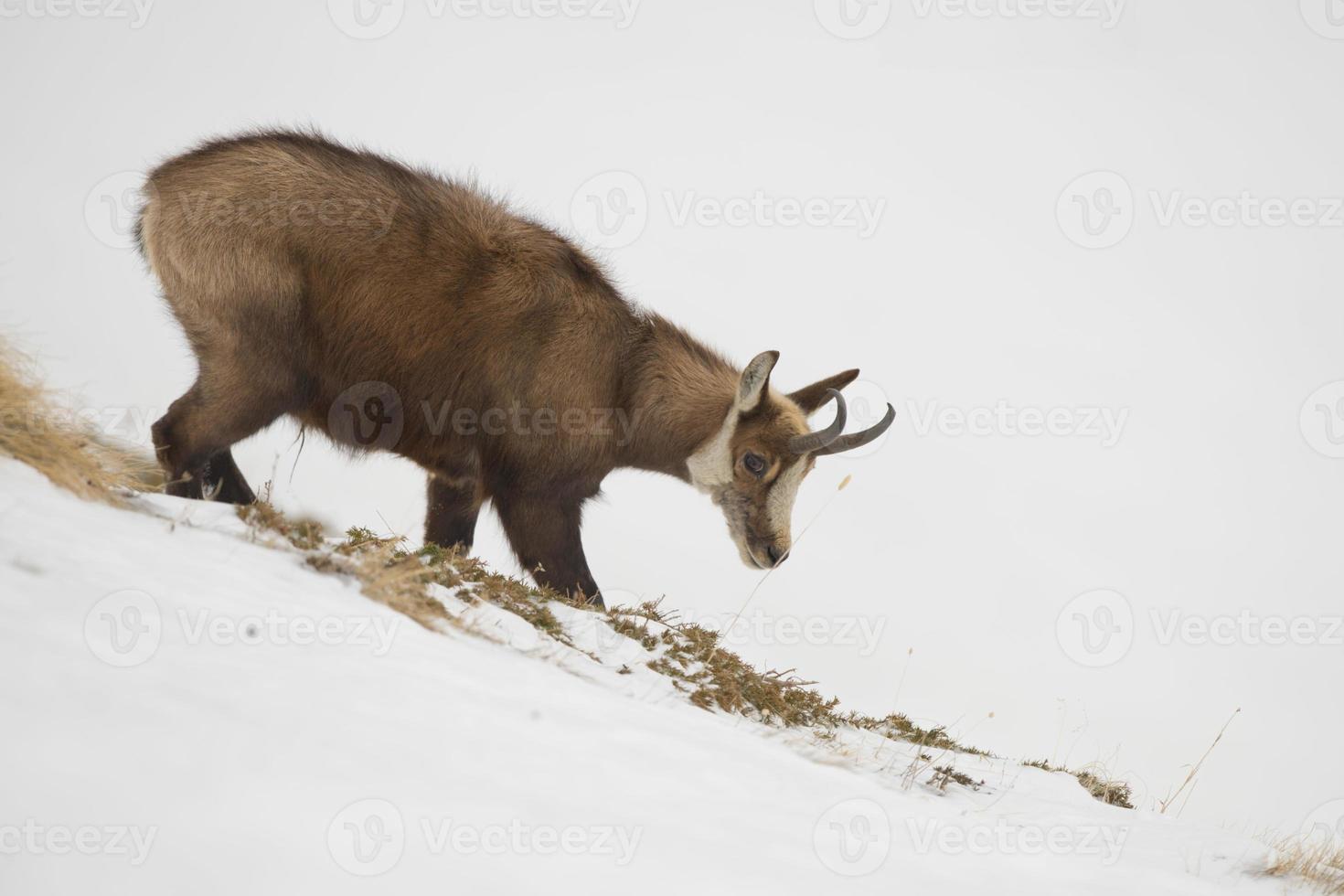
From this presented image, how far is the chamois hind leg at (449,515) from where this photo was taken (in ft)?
27.0

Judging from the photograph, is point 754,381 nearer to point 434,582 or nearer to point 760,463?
point 760,463

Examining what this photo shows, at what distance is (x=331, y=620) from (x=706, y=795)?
1417mm

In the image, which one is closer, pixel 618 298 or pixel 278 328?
pixel 278 328

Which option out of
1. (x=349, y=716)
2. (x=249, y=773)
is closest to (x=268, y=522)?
(x=349, y=716)

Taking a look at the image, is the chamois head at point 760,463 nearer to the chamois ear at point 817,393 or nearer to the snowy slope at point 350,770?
the chamois ear at point 817,393

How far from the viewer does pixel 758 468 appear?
8.02 metres

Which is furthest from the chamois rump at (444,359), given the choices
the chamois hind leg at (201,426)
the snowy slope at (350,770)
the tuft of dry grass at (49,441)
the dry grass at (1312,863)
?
the dry grass at (1312,863)

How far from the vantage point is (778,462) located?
26.1ft

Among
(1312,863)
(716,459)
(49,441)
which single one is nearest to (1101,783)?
(1312,863)

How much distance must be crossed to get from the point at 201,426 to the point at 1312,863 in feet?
22.0

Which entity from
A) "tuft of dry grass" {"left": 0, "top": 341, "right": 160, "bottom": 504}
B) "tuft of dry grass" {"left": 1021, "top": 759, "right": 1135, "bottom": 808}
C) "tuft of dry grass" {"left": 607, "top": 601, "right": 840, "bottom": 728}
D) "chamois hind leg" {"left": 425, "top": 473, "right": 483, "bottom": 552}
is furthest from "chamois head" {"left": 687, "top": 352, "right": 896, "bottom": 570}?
"tuft of dry grass" {"left": 0, "top": 341, "right": 160, "bottom": 504}

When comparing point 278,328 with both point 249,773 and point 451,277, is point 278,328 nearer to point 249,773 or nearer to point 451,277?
point 451,277

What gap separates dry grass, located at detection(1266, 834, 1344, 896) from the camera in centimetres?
448

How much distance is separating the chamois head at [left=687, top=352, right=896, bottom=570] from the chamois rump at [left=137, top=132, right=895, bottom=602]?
2 cm
